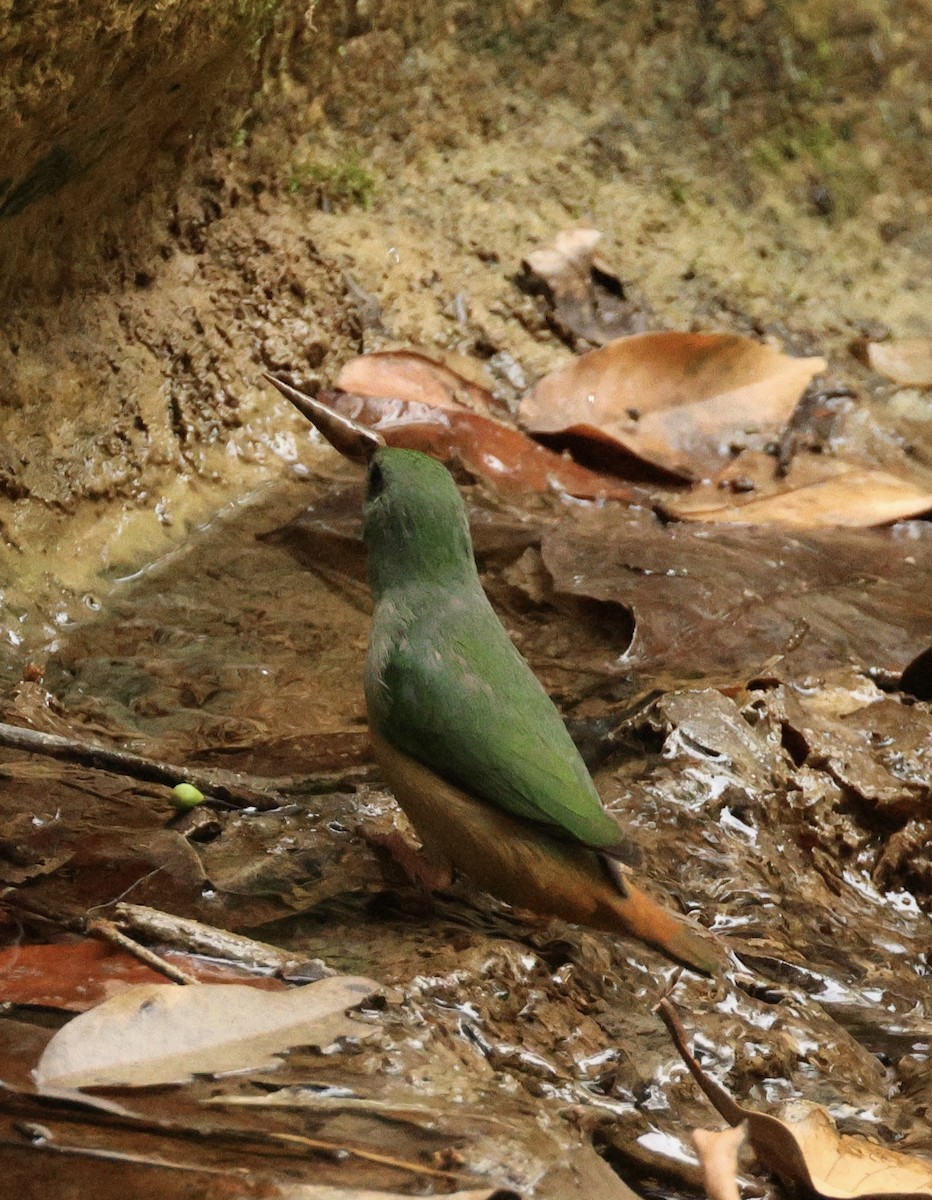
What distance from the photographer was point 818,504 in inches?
206

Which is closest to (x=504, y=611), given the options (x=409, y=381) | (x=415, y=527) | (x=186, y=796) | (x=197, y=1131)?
(x=415, y=527)

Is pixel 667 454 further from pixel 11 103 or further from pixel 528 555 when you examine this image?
pixel 11 103

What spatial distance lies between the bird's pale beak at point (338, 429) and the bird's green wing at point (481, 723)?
769 millimetres

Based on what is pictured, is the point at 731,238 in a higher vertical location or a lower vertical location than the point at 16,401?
lower

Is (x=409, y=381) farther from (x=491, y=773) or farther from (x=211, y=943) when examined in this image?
(x=211, y=943)

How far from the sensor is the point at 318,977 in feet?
8.17

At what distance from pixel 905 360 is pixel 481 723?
166 inches

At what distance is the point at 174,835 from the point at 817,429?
12.5 feet

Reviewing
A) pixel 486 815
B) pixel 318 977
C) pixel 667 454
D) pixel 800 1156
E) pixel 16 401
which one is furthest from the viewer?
pixel 667 454

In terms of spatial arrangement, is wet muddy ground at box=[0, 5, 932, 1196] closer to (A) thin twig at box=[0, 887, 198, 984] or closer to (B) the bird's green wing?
(A) thin twig at box=[0, 887, 198, 984]

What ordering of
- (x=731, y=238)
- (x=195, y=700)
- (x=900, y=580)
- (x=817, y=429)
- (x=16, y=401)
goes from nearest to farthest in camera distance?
1. (x=195, y=700)
2. (x=16, y=401)
3. (x=900, y=580)
4. (x=817, y=429)
5. (x=731, y=238)

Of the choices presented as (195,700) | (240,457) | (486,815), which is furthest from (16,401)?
(486,815)

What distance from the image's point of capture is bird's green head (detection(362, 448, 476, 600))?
11.4 feet

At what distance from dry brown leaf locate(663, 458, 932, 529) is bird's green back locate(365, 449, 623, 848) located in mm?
1722
